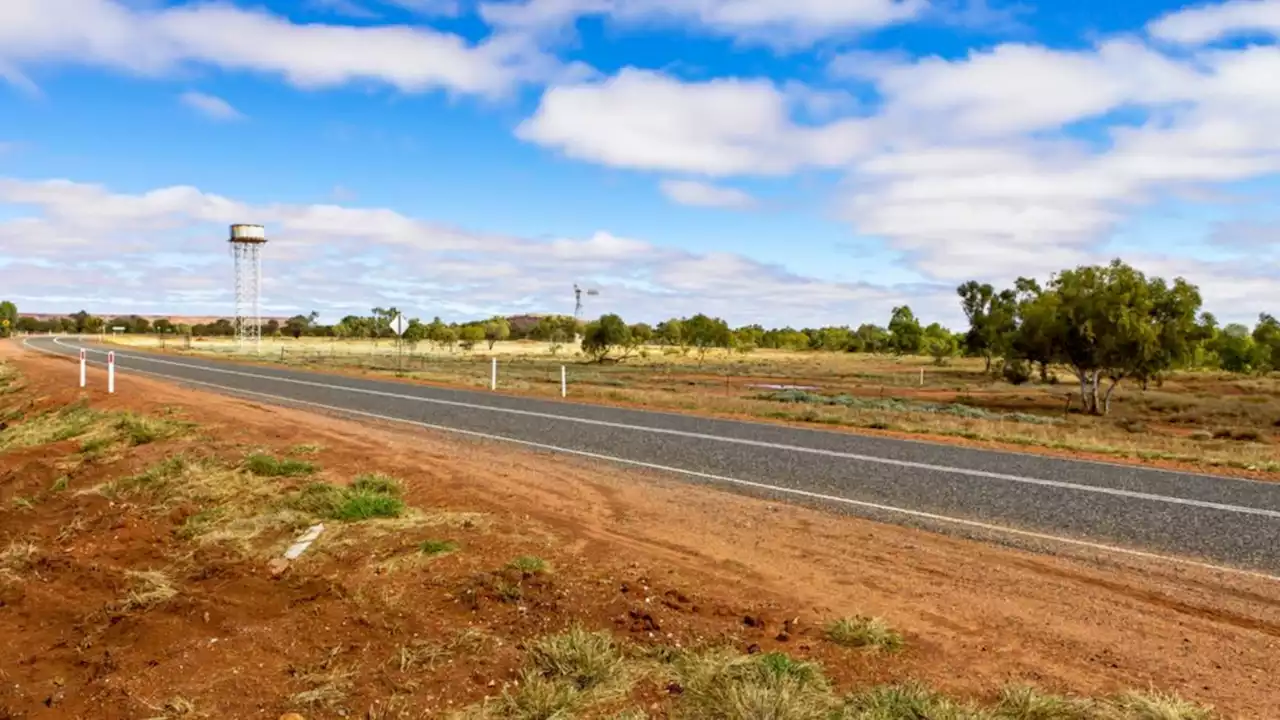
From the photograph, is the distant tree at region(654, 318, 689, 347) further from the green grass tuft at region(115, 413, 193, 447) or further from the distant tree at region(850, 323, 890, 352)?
the green grass tuft at region(115, 413, 193, 447)

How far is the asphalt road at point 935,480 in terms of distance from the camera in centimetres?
896

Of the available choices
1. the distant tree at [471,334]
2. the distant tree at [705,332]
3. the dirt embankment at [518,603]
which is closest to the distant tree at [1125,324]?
the dirt embankment at [518,603]

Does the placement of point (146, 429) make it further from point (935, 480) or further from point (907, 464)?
point (935, 480)

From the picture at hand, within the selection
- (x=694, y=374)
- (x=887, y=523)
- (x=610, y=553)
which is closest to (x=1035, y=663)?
(x=610, y=553)

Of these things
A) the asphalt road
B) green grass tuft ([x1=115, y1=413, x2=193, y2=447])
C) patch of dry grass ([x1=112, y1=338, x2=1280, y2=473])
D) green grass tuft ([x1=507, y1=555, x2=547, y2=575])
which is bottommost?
patch of dry grass ([x1=112, y1=338, x2=1280, y2=473])

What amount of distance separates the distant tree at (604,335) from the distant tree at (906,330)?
158 feet

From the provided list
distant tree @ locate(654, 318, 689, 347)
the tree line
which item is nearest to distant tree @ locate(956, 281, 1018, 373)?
the tree line

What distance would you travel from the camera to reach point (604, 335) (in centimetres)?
8369

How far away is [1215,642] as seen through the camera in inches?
214

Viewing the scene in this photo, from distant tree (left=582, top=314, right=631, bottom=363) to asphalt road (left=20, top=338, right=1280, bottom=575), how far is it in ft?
203

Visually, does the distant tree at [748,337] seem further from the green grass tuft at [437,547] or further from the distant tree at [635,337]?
the green grass tuft at [437,547]

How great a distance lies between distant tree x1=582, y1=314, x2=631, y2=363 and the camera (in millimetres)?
83625

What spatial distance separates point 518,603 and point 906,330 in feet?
384

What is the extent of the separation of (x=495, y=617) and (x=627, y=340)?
79252mm
